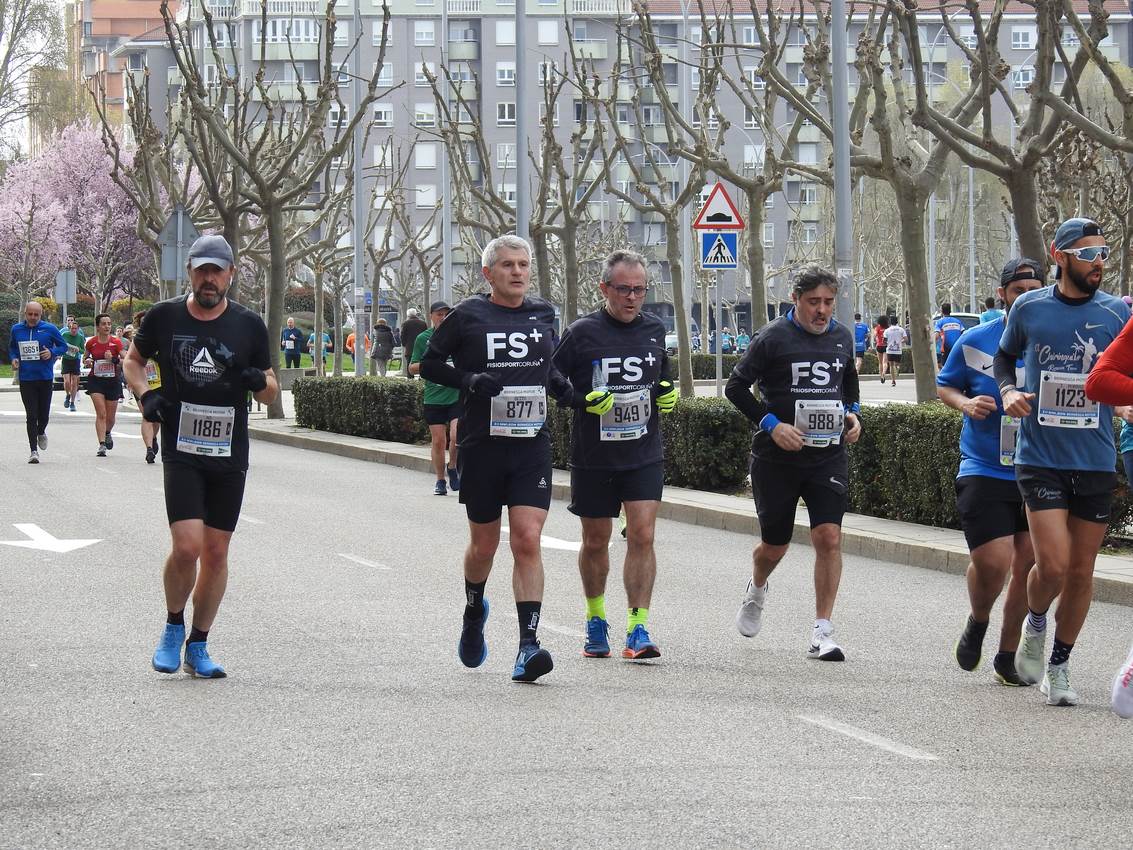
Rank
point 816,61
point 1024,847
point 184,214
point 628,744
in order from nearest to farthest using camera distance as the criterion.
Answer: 1. point 1024,847
2. point 628,744
3. point 816,61
4. point 184,214

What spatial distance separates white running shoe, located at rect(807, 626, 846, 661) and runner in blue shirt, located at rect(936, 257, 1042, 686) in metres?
0.59

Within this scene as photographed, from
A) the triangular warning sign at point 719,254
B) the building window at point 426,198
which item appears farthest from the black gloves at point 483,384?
the building window at point 426,198

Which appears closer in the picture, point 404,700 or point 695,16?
point 404,700

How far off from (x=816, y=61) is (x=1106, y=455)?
14117mm

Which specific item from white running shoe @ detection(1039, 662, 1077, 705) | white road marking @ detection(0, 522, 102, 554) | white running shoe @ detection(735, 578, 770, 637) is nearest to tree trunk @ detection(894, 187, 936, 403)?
white road marking @ detection(0, 522, 102, 554)

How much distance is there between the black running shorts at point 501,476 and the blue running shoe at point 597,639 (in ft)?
Result: 2.66

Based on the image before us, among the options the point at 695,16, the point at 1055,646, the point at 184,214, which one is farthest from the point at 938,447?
the point at 695,16

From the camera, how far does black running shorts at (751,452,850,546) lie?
8.59 metres

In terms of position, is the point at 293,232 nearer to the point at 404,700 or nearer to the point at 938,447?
the point at 938,447

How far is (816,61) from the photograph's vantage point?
2067cm

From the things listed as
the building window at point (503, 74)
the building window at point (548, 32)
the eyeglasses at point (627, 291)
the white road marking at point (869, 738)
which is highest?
the building window at point (548, 32)

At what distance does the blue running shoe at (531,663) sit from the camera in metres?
7.70

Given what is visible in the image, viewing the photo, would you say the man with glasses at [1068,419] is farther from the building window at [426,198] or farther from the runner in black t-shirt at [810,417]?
the building window at [426,198]

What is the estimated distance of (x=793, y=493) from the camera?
8.70 metres
